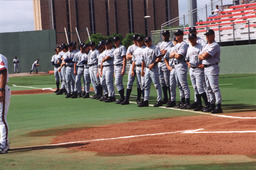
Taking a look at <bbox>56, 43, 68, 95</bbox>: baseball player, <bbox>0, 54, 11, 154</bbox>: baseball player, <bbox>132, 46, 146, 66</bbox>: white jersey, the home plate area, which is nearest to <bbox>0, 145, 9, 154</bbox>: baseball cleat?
<bbox>0, 54, 11, 154</bbox>: baseball player

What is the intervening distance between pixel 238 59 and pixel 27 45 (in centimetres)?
3421

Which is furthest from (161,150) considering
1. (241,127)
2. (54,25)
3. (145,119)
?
(54,25)

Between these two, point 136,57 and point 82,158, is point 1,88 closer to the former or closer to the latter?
point 82,158


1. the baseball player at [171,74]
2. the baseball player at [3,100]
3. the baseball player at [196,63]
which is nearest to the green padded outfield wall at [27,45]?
the baseball player at [171,74]

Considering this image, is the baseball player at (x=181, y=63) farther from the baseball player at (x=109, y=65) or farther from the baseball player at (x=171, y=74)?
the baseball player at (x=109, y=65)

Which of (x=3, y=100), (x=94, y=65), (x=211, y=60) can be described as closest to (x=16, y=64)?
(x=94, y=65)

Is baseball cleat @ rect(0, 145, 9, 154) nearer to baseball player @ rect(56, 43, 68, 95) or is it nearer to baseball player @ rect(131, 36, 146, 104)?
baseball player @ rect(131, 36, 146, 104)

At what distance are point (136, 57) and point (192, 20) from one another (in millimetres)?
17977

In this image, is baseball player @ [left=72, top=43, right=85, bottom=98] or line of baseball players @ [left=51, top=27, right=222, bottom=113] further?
baseball player @ [left=72, top=43, right=85, bottom=98]

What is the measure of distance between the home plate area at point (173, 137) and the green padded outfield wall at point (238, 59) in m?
20.5

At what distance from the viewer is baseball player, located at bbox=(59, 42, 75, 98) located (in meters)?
18.8

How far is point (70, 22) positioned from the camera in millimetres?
81812

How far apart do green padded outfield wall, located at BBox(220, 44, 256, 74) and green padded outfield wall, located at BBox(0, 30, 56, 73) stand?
30.6 meters

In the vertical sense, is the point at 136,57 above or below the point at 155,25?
below
